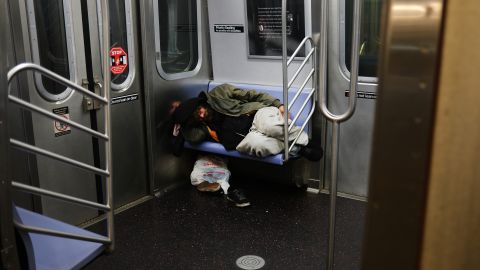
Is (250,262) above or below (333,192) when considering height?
below

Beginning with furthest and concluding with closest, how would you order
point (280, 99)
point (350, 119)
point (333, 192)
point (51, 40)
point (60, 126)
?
point (280, 99) → point (350, 119) → point (60, 126) → point (51, 40) → point (333, 192)

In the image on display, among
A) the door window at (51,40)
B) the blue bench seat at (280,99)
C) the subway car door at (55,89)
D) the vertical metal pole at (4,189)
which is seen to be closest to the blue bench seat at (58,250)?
the vertical metal pole at (4,189)

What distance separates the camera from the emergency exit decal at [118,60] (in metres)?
3.60

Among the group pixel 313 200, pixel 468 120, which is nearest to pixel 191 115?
pixel 313 200

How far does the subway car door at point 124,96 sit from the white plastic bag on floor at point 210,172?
1.60 ft

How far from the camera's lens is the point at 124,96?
12.3ft

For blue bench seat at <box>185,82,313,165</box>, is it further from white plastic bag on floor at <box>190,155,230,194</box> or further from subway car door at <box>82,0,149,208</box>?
subway car door at <box>82,0,149,208</box>

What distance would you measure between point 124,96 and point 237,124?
1.01m

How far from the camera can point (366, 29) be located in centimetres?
372

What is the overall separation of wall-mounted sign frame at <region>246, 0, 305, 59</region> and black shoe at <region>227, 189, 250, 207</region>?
4.38ft

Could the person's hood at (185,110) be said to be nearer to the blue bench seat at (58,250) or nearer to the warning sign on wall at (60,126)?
the warning sign on wall at (60,126)

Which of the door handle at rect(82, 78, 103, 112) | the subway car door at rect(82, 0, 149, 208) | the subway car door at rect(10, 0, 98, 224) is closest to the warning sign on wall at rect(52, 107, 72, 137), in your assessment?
the subway car door at rect(10, 0, 98, 224)

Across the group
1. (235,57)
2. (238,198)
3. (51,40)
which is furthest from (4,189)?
(235,57)

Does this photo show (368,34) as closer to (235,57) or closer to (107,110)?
(235,57)
